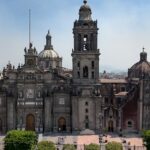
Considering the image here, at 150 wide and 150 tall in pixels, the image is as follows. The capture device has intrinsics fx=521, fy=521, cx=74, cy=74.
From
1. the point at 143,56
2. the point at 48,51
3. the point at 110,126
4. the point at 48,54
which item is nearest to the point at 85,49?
the point at 110,126

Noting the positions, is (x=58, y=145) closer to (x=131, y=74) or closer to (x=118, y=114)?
(x=118, y=114)

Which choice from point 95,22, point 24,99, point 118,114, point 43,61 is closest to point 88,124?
point 118,114

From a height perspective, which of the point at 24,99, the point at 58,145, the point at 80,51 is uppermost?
the point at 80,51

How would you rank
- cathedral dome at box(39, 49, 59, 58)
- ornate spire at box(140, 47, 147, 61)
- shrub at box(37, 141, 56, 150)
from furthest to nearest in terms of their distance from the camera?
1. cathedral dome at box(39, 49, 59, 58)
2. ornate spire at box(140, 47, 147, 61)
3. shrub at box(37, 141, 56, 150)

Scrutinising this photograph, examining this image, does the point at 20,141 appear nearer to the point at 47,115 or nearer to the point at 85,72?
the point at 47,115

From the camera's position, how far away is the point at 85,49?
88.4 m

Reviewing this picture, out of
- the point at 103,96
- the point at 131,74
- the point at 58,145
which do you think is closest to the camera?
the point at 58,145

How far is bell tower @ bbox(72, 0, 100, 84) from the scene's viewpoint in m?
87.6

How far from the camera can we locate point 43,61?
110125 mm

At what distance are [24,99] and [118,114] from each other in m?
16.6

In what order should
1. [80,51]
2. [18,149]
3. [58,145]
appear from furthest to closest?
1. [80,51]
2. [58,145]
3. [18,149]

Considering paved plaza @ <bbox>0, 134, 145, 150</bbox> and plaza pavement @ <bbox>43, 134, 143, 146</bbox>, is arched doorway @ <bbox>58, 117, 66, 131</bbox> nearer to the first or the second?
paved plaza @ <bbox>0, 134, 145, 150</bbox>

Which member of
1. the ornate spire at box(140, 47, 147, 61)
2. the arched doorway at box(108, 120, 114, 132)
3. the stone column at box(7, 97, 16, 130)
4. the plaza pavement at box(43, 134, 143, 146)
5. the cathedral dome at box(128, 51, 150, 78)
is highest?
the ornate spire at box(140, 47, 147, 61)

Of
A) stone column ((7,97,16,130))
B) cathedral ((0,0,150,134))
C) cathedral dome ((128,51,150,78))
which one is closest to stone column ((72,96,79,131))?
cathedral ((0,0,150,134))
